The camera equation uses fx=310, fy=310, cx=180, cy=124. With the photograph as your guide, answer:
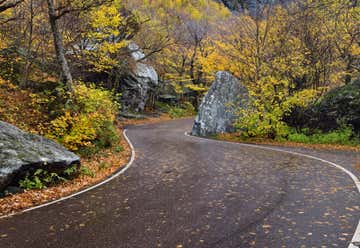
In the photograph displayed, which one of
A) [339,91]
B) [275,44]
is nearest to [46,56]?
[275,44]

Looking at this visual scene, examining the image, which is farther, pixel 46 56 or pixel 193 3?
pixel 193 3

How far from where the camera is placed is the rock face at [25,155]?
7.96 m

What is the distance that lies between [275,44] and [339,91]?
4.94 meters

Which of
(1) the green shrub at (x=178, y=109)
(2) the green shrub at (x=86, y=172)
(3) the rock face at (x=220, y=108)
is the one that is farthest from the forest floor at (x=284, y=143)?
(1) the green shrub at (x=178, y=109)

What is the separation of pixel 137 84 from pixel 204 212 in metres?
28.9

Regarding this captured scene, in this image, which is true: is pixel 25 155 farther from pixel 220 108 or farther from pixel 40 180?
pixel 220 108

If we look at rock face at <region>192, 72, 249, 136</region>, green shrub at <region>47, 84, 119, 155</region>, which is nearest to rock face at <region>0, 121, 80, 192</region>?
green shrub at <region>47, 84, 119, 155</region>

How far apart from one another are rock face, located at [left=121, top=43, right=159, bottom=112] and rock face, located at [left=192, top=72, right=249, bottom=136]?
13197mm

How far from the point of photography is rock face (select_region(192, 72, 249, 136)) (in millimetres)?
21969

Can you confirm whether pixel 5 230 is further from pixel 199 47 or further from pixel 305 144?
pixel 199 47

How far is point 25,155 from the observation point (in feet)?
28.1

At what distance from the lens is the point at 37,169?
8.71 metres

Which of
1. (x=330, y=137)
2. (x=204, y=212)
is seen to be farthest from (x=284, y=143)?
(x=204, y=212)

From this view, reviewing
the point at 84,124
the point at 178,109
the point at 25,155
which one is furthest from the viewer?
the point at 178,109
